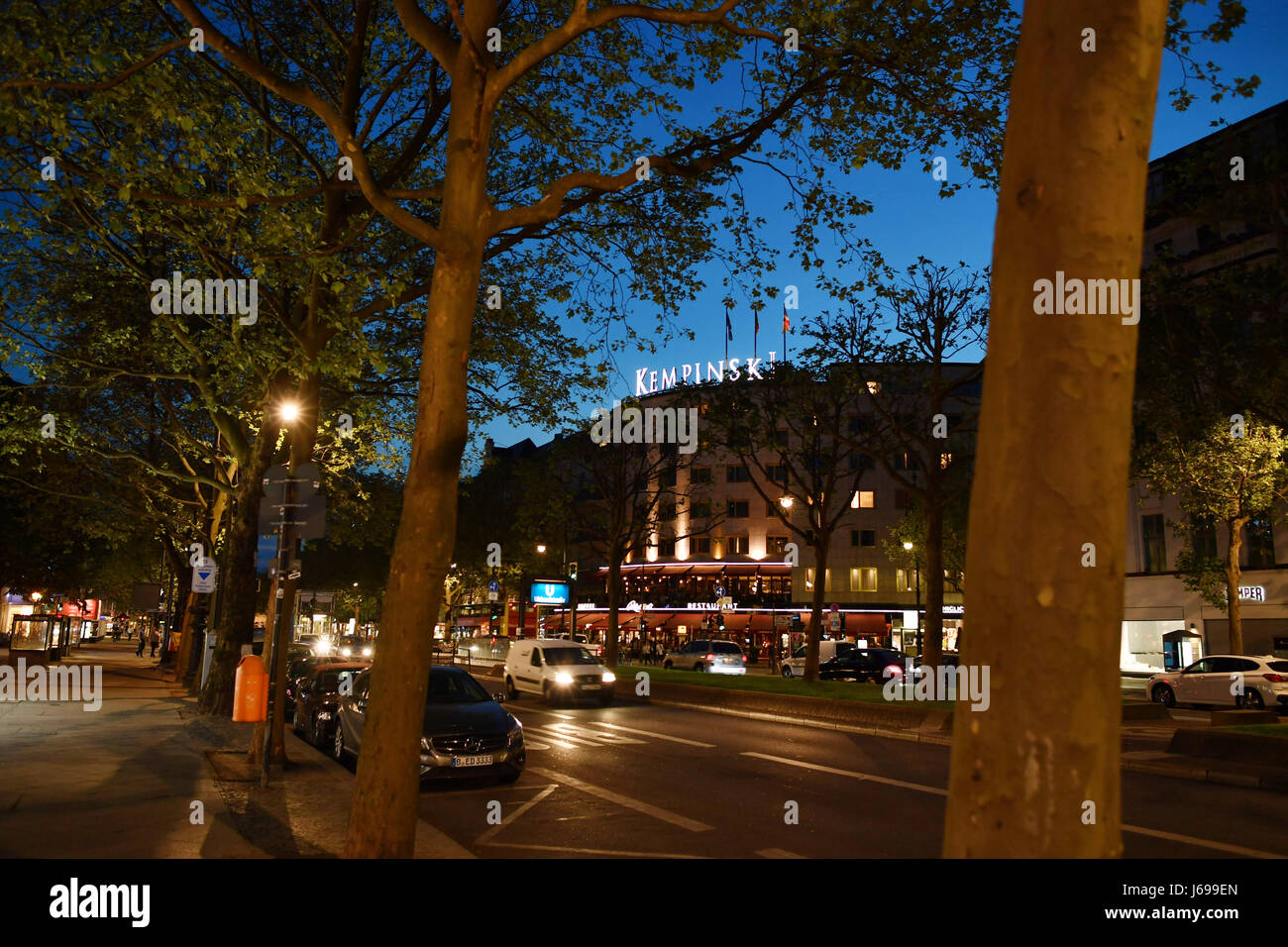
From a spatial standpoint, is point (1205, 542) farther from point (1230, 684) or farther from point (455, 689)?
point (455, 689)

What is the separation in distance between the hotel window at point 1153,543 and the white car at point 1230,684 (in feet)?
57.3

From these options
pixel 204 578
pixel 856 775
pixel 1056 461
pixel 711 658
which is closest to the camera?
pixel 1056 461

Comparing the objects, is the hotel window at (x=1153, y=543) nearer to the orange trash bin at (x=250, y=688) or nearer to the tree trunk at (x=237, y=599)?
the tree trunk at (x=237, y=599)

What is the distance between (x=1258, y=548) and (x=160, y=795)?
43.4 meters

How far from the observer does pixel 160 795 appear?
971 cm

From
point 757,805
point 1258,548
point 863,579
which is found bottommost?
point 757,805

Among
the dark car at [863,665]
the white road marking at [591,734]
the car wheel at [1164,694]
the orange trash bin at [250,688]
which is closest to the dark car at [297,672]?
the orange trash bin at [250,688]

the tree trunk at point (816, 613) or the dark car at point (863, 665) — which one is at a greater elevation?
the tree trunk at point (816, 613)

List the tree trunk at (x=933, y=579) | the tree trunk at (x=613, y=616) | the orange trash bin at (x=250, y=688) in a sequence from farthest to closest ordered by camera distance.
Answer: the tree trunk at (x=613, y=616)
the tree trunk at (x=933, y=579)
the orange trash bin at (x=250, y=688)

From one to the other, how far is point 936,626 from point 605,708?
915cm

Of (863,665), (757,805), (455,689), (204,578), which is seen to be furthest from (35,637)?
(757,805)

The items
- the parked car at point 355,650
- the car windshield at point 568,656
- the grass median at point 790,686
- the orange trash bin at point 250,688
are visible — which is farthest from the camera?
the parked car at point 355,650

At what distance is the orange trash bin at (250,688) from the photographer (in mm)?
14828
